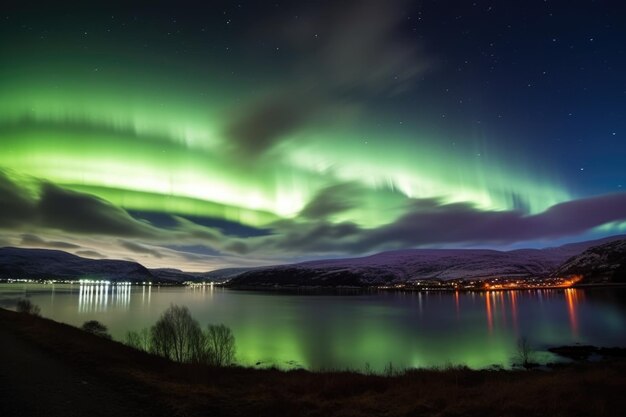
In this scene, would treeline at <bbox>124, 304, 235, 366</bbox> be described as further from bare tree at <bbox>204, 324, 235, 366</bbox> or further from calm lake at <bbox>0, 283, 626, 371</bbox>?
calm lake at <bbox>0, 283, 626, 371</bbox>

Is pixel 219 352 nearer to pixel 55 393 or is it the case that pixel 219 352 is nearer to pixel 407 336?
pixel 55 393

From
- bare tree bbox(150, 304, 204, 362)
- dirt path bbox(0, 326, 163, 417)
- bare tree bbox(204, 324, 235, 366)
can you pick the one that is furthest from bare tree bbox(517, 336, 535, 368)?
dirt path bbox(0, 326, 163, 417)

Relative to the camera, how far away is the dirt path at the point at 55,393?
13527 mm

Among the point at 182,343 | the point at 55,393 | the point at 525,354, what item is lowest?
the point at 525,354

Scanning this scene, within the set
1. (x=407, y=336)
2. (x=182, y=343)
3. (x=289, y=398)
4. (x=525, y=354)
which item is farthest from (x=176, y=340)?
(x=525, y=354)

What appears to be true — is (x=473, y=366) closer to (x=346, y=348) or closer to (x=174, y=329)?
(x=346, y=348)

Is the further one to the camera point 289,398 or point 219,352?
point 219,352

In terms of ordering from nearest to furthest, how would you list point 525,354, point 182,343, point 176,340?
point 176,340 < point 182,343 < point 525,354

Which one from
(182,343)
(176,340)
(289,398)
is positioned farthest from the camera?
(182,343)

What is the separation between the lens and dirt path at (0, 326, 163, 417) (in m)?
13.5

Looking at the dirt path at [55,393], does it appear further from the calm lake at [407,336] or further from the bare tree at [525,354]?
the bare tree at [525,354]

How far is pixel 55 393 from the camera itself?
50.8ft

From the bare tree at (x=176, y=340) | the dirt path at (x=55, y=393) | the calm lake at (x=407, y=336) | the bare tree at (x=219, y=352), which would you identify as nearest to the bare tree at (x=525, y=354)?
the calm lake at (x=407, y=336)

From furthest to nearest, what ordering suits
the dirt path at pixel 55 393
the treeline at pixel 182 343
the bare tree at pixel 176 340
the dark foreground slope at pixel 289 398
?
the bare tree at pixel 176 340 → the treeline at pixel 182 343 → the dark foreground slope at pixel 289 398 → the dirt path at pixel 55 393
